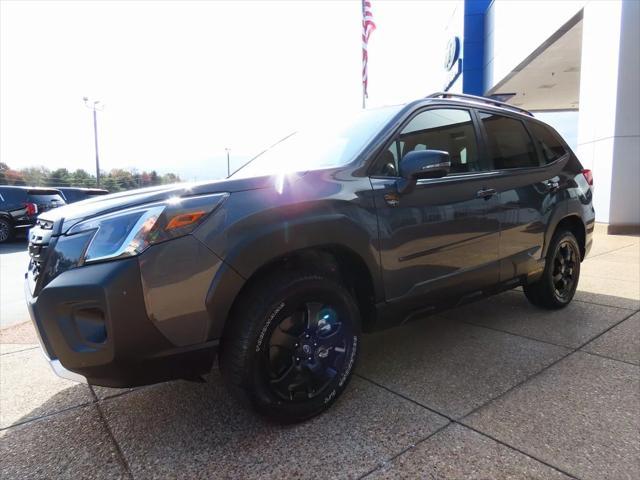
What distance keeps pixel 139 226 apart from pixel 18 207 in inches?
556

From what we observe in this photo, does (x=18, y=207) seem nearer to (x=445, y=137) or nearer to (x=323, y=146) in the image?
(x=323, y=146)

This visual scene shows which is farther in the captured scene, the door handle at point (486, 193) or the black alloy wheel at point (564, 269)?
the black alloy wheel at point (564, 269)

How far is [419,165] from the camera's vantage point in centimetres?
267

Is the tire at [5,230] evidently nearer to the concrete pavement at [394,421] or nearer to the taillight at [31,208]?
the taillight at [31,208]

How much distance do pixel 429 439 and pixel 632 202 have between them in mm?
9873

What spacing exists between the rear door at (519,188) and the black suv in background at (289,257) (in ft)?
0.09

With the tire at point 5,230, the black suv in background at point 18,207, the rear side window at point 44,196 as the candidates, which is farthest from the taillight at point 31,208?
the tire at point 5,230

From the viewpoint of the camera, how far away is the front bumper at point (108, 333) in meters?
1.93

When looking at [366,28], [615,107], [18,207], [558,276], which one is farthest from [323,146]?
[18,207]

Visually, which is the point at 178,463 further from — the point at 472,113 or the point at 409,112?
the point at 472,113

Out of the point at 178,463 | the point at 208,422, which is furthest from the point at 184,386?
the point at 178,463

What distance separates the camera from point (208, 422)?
8.35 ft

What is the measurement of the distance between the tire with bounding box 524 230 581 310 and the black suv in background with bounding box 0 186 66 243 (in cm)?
1380

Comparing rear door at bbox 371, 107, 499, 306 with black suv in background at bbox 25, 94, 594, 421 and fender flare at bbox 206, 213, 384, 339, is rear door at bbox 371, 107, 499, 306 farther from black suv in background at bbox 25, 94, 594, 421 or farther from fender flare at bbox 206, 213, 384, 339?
fender flare at bbox 206, 213, 384, 339
